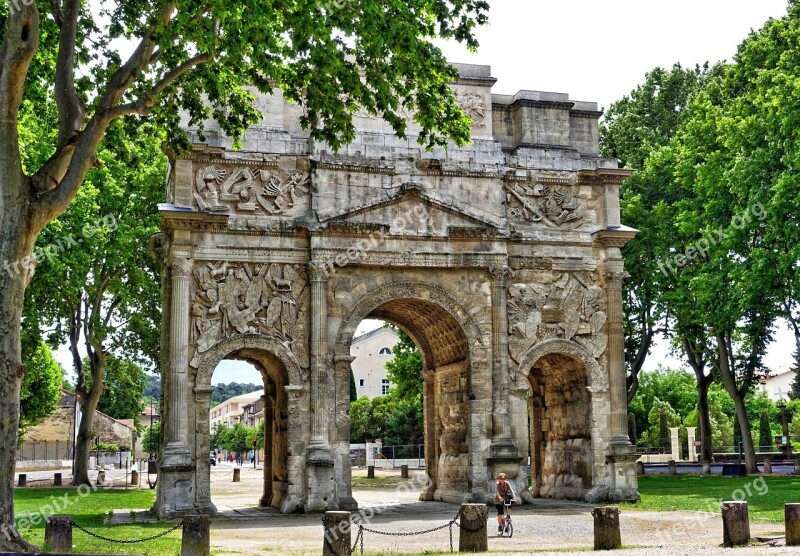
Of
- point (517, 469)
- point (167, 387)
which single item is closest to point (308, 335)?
point (167, 387)

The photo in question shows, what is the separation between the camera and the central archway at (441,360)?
2611cm

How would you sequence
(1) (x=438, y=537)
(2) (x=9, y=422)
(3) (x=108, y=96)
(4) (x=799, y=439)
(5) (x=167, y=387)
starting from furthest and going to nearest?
(4) (x=799, y=439) → (5) (x=167, y=387) → (1) (x=438, y=537) → (3) (x=108, y=96) → (2) (x=9, y=422)

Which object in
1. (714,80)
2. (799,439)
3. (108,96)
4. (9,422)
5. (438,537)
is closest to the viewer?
(9,422)

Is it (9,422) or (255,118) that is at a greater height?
(255,118)

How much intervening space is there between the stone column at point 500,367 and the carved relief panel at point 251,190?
18.9 feet

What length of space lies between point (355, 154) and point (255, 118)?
6.46 metres

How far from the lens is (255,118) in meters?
20.2

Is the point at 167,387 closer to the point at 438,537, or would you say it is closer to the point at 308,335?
the point at 308,335

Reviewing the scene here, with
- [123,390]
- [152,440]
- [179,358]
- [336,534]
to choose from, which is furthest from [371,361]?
[336,534]

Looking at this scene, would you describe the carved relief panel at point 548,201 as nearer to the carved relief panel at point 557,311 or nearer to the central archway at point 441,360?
the carved relief panel at point 557,311

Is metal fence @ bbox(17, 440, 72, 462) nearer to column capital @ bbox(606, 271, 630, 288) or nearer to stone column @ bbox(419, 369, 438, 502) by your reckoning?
stone column @ bbox(419, 369, 438, 502)

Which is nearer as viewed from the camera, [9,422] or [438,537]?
[9,422]

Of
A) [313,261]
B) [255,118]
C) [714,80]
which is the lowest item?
[313,261]

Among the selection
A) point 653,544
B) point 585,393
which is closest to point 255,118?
point 653,544
